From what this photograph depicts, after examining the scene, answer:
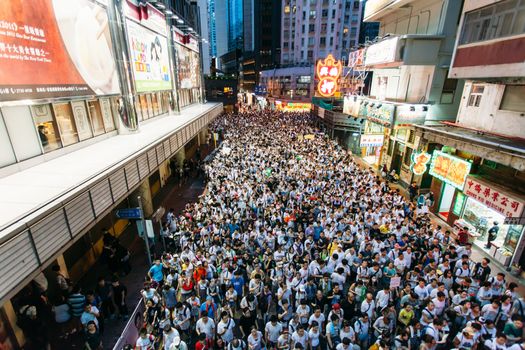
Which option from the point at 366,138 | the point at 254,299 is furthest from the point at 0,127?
the point at 366,138

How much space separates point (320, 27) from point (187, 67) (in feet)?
170

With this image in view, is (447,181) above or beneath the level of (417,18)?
beneath

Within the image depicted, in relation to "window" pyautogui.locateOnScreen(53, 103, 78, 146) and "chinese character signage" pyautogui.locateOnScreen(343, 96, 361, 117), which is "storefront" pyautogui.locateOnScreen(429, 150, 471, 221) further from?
"window" pyautogui.locateOnScreen(53, 103, 78, 146)

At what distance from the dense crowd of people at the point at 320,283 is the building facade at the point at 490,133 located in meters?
2.51

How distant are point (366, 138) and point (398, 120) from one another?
133 inches

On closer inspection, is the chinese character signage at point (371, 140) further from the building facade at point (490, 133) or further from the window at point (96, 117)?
the window at point (96, 117)

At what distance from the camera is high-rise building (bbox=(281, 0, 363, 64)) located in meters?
65.6

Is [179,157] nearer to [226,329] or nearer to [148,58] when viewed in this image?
[148,58]

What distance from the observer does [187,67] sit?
26.1m

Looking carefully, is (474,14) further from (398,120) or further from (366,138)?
(366,138)

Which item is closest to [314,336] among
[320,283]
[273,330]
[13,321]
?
[273,330]

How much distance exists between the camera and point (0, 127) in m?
7.46

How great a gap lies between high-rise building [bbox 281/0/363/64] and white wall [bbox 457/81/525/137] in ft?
182

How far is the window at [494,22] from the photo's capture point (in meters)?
10.9
